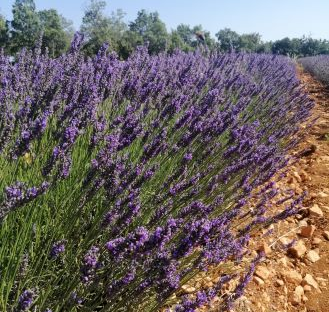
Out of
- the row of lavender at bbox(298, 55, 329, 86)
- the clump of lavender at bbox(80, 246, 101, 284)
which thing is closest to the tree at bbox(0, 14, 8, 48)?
the row of lavender at bbox(298, 55, 329, 86)

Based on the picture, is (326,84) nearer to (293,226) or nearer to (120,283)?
(293,226)

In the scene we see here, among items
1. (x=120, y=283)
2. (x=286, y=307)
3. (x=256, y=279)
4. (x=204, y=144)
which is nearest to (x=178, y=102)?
(x=204, y=144)

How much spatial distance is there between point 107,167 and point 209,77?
152 inches

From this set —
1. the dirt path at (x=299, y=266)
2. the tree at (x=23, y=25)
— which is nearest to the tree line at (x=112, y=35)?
the tree at (x=23, y=25)

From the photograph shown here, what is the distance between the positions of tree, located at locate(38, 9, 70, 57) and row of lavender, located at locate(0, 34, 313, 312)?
1301 inches

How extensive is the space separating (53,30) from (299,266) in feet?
127

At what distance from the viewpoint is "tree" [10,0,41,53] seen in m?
38.3

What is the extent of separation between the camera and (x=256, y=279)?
8.30ft

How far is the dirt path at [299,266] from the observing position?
2426 mm

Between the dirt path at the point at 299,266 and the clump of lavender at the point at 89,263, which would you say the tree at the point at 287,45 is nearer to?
the dirt path at the point at 299,266

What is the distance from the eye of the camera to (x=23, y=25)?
45.1 meters

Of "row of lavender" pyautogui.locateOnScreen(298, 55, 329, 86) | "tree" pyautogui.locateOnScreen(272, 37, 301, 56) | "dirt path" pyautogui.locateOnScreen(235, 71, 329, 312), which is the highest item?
"tree" pyautogui.locateOnScreen(272, 37, 301, 56)

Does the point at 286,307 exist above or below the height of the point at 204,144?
below

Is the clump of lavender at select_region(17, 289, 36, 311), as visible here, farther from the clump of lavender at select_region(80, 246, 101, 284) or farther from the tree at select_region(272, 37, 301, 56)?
the tree at select_region(272, 37, 301, 56)
